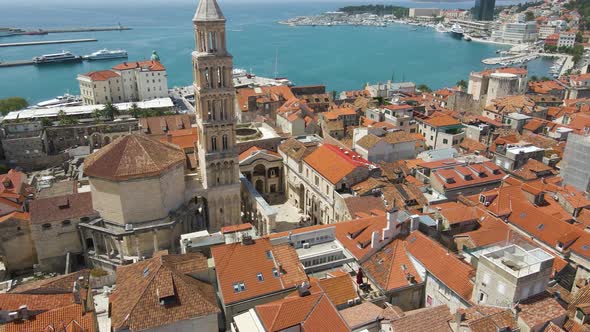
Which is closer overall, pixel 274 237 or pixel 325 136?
pixel 274 237

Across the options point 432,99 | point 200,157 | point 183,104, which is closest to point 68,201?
point 200,157

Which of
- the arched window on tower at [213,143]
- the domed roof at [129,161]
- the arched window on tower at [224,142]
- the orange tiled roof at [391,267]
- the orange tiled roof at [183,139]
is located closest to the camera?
the orange tiled roof at [391,267]

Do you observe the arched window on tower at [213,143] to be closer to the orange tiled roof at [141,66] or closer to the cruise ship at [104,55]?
the orange tiled roof at [141,66]

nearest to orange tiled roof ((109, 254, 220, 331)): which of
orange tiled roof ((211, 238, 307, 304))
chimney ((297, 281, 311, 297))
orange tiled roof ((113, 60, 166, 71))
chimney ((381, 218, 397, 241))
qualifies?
orange tiled roof ((211, 238, 307, 304))

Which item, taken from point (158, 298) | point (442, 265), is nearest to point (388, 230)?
point (442, 265)

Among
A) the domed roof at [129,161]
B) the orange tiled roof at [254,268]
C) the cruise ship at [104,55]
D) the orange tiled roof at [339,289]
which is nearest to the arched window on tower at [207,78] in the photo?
the domed roof at [129,161]

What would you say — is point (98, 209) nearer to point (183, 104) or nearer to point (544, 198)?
point (544, 198)
